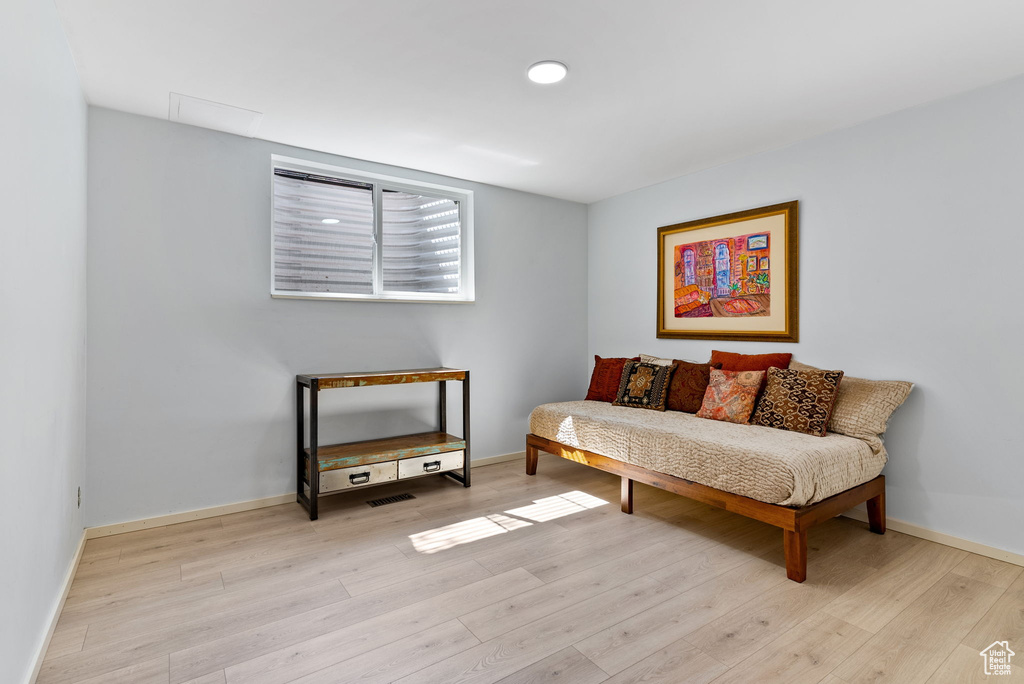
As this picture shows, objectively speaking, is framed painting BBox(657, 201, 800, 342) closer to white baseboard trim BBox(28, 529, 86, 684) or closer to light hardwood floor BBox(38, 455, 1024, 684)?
light hardwood floor BBox(38, 455, 1024, 684)

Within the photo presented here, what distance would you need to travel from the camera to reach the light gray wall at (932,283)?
2.54 m

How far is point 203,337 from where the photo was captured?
3096mm

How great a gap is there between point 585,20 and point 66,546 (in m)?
3.14

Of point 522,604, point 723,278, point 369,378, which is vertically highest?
point 723,278

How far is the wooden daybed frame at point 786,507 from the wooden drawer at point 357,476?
1.28 metres

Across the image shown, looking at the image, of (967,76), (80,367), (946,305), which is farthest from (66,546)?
(967,76)

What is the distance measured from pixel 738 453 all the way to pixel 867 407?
881mm

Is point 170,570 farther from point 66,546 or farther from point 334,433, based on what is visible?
point 334,433

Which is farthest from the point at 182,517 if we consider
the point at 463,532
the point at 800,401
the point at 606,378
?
the point at 800,401

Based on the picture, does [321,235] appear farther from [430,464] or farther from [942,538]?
[942,538]

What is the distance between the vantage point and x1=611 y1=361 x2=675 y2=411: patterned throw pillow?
375cm

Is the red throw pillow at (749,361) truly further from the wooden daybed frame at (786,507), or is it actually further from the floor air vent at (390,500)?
the floor air vent at (390,500)

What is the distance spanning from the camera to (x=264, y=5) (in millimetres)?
1951

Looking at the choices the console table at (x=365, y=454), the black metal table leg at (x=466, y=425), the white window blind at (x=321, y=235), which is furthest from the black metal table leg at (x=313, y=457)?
the black metal table leg at (x=466, y=425)
